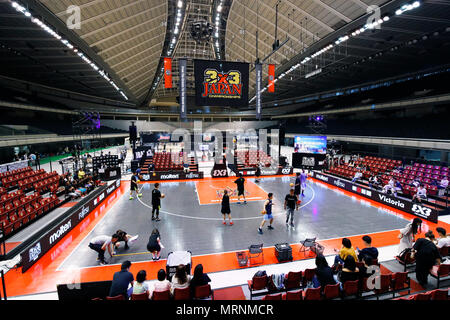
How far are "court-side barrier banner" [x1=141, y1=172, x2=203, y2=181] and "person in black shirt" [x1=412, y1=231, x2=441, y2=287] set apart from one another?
1681 cm

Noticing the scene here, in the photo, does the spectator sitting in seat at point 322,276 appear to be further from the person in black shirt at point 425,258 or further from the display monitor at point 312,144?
the display monitor at point 312,144

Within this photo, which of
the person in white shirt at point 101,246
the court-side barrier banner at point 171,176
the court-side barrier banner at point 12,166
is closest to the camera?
the person in white shirt at point 101,246

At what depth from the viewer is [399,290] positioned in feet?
17.0

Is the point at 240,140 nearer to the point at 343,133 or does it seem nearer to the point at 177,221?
the point at 343,133

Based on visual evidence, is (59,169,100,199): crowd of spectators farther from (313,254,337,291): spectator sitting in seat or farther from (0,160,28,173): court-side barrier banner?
(313,254,337,291): spectator sitting in seat

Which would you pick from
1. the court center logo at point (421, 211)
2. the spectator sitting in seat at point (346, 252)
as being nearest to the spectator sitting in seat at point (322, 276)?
the spectator sitting in seat at point (346, 252)

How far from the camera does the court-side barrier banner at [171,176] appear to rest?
787 inches

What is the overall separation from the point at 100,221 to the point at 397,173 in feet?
68.9

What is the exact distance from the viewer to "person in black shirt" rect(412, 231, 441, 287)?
5418mm

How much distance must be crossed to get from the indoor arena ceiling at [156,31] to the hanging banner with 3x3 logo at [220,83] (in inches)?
179

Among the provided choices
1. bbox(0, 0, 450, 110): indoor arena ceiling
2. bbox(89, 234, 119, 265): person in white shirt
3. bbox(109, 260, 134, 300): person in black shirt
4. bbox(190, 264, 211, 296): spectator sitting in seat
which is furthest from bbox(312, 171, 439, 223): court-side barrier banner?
bbox(89, 234, 119, 265): person in white shirt
